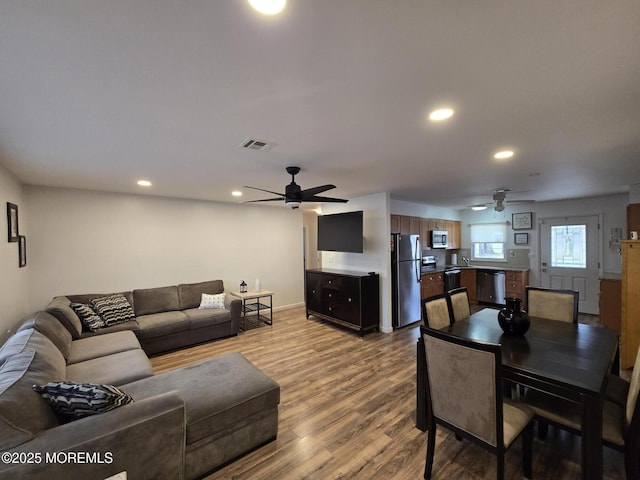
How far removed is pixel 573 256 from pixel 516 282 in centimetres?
121

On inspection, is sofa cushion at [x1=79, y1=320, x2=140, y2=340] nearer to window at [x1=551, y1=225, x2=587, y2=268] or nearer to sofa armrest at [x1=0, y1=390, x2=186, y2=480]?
sofa armrest at [x1=0, y1=390, x2=186, y2=480]

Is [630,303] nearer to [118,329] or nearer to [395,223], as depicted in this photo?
[395,223]

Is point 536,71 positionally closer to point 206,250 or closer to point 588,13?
point 588,13

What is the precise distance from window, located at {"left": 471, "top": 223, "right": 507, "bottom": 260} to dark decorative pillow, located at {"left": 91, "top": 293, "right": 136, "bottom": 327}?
7871mm

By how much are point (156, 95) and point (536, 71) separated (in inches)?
80.6

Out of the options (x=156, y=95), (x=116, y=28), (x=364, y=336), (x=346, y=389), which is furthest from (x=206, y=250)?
(x=116, y=28)

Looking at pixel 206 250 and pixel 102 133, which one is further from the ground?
pixel 102 133

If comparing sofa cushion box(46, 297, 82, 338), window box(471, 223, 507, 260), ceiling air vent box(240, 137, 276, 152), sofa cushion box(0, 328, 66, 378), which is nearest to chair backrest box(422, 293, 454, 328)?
ceiling air vent box(240, 137, 276, 152)

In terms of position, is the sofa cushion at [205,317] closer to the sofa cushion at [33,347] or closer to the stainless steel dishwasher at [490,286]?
the sofa cushion at [33,347]

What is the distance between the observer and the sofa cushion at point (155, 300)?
435cm

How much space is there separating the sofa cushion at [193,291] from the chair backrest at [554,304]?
4.91 meters

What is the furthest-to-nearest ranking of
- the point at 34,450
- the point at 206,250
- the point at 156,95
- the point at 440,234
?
1. the point at 440,234
2. the point at 206,250
3. the point at 156,95
4. the point at 34,450

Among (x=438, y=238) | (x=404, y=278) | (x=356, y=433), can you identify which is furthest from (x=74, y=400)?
(x=438, y=238)

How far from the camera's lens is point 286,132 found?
207cm
